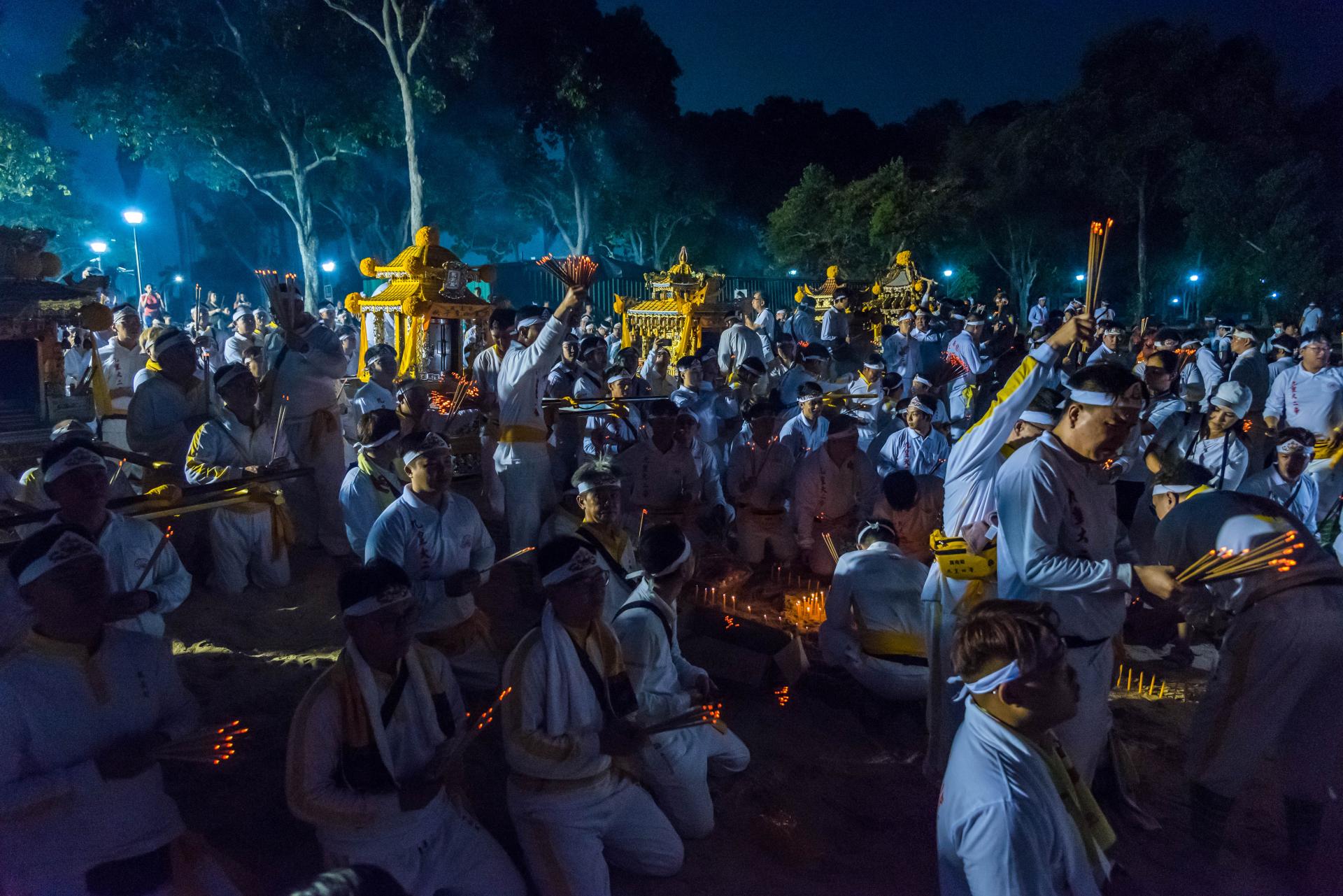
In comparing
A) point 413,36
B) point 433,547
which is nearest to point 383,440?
point 433,547

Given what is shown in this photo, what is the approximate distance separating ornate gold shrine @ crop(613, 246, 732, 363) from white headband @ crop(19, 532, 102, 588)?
11.0 metres

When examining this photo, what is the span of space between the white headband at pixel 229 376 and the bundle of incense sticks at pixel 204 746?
3521 mm

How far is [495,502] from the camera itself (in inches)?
289

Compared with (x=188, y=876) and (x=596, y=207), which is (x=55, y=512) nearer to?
(x=188, y=876)

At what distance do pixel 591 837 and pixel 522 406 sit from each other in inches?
154

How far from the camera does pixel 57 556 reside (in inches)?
109

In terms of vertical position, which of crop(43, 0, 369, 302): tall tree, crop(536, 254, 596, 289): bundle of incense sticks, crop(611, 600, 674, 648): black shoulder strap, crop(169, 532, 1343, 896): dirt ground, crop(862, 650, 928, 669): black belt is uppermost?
crop(43, 0, 369, 302): tall tree

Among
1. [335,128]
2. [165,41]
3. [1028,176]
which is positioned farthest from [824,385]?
[1028,176]

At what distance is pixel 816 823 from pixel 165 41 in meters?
25.2

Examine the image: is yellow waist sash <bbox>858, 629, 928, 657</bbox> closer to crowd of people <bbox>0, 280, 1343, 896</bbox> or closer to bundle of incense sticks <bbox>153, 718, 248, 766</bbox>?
crowd of people <bbox>0, 280, 1343, 896</bbox>

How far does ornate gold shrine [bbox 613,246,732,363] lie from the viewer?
13742 millimetres

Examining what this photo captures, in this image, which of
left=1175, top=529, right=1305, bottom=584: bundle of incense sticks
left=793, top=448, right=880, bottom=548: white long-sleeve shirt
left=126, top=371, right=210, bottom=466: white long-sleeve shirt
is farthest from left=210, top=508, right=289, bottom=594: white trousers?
left=1175, top=529, right=1305, bottom=584: bundle of incense sticks

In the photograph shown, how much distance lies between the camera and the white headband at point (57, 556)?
274 centimetres

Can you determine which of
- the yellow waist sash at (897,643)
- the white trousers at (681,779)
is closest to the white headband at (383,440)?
the white trousers at (681,779)
